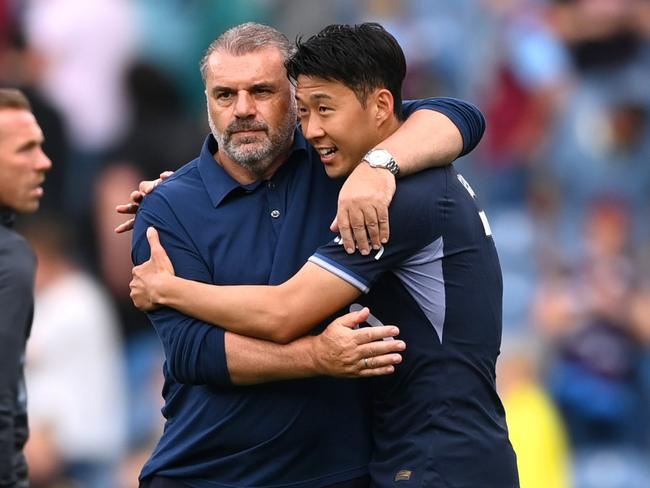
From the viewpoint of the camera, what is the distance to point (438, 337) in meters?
4.97

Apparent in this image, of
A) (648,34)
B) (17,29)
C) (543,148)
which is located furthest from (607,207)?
(17,29)

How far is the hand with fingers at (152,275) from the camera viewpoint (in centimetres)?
509

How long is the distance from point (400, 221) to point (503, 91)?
268 inches

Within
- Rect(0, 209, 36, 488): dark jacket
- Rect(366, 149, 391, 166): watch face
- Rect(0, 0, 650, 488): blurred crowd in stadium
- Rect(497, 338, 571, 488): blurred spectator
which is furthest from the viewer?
Rect(0, 0, 650, 488): blurred crowd in stadium

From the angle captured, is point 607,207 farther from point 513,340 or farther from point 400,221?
point 400,221

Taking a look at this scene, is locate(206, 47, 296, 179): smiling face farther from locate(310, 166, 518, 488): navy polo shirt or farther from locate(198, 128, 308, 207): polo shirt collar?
locate(310, 166, 518, 488): navy polo shirt

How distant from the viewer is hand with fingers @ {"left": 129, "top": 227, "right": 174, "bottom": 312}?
5.09 m

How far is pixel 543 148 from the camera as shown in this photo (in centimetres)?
1133

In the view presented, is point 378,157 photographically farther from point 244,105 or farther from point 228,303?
point 228,303

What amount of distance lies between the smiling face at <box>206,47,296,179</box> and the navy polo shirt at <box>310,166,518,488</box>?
1.62 ft

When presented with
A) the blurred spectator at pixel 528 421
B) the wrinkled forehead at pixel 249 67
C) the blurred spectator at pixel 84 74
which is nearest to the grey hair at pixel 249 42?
the wrinkled forehead at pixel 249 67

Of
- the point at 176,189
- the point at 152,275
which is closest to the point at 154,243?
the point at 152,275

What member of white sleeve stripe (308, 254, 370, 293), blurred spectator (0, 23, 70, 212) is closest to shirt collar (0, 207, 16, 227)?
white sleeve stripe (308, 254, 370, 293)

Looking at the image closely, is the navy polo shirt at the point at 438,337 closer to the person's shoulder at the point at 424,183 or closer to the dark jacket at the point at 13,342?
the person's shoulder at the point at 424,183
